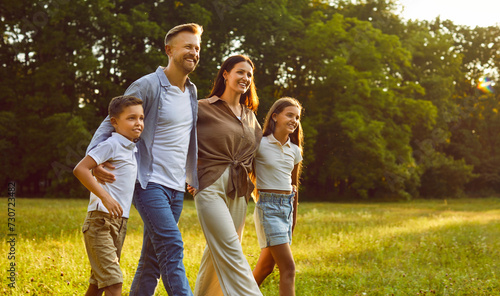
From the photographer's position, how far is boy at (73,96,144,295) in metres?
3.94

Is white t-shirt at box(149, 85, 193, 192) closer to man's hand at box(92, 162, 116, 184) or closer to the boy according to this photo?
the boy

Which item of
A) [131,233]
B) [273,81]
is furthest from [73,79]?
[131,233]

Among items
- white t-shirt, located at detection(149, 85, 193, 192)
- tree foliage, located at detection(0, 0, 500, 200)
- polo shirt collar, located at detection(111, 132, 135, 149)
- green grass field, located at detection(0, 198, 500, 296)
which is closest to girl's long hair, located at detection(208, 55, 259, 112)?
white t-shirt, located at detection(149, 85, 193, 192)

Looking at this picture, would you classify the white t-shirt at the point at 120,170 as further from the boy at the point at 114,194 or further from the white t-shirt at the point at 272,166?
the white t-shirt at the point at 272,166

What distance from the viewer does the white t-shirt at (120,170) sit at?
154 inches

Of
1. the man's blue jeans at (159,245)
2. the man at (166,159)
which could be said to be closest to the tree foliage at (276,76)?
the man at (166,159)

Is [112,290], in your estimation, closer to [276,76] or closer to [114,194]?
[114,194]

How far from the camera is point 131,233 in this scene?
1078 cm

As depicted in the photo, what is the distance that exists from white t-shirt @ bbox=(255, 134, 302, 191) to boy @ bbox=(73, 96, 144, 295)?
1367 mm

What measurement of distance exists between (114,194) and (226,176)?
0.96m

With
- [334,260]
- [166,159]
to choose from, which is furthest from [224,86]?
[334,260]

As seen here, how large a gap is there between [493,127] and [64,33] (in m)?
36.6

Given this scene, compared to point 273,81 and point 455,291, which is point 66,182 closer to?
point 273,81

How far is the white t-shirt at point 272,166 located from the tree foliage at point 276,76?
22.3 metres
